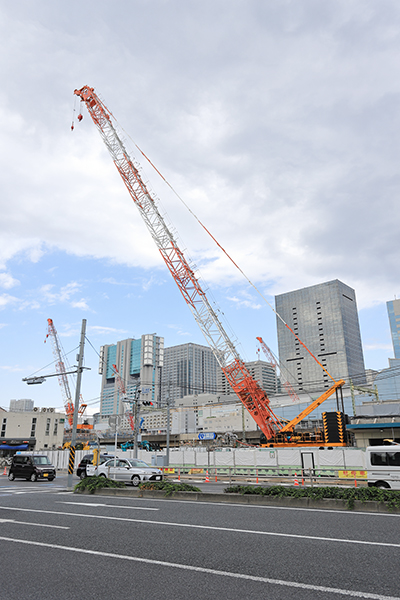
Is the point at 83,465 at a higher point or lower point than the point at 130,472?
lower

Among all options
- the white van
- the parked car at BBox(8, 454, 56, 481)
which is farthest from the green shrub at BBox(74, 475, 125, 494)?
the parked car at BBox(8, 454, 56, 481)

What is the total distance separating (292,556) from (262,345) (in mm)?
170465

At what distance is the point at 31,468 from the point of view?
30797 millimetres

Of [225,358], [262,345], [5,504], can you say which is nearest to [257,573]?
[5,504]

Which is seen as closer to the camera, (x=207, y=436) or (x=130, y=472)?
(x=130, y=472)

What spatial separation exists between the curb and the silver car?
16.3ft

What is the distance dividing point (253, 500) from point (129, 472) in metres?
11.6

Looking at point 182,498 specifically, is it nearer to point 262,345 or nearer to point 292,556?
point 292,556

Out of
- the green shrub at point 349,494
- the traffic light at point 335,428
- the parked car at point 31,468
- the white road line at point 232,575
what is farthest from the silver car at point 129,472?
the traffic light at point 335,428

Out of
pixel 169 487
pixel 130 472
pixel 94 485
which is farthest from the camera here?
pixel 130 472

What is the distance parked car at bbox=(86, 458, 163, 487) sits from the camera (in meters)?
24.3

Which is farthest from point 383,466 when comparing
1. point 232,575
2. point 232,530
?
point 232,575

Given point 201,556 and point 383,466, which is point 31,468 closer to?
point 383,466

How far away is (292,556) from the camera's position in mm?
7375
